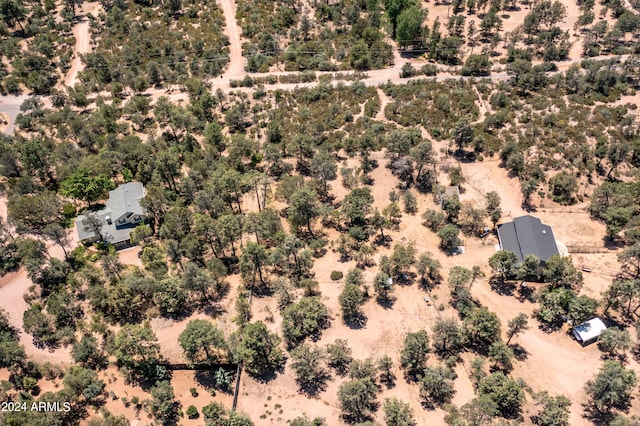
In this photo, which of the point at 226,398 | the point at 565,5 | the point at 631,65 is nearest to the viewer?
the point at 226,398

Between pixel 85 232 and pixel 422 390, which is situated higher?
pixel 85 232

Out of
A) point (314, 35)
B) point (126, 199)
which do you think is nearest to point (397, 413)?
point (126, 199)

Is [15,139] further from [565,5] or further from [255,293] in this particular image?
[565,5]

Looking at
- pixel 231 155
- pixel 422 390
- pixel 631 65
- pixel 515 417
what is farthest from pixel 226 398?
pixel 631 65

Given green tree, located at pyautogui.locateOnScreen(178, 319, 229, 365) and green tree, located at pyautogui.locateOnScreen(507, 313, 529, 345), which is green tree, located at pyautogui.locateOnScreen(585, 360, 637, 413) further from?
green tree, located at pyautogui.locateOnScreen(178, 319, 229, 365)

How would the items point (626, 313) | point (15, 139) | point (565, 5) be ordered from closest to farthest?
point (626, 313) → point (15, 139) → point (565, 5)

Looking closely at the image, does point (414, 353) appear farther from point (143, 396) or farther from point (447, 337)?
point (143, 396)

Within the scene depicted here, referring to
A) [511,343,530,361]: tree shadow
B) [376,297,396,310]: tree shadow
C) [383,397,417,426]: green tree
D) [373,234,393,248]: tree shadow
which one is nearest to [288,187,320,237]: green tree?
[373,234,393,248]: tree shadow
